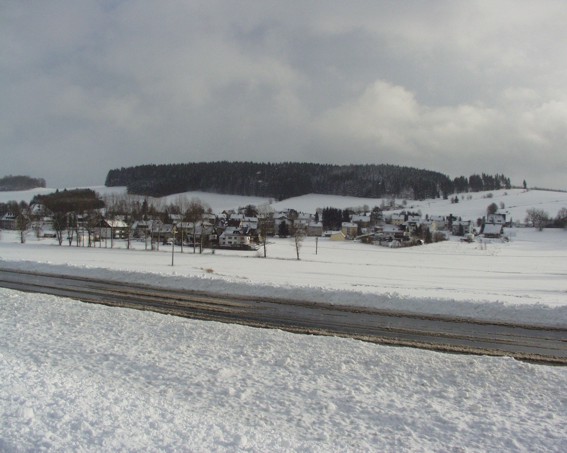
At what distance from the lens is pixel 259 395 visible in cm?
848

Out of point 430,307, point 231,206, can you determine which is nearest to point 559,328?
point 430,307

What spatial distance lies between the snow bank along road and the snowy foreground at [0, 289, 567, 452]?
2.01 metres

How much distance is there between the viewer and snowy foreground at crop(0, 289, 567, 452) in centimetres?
677

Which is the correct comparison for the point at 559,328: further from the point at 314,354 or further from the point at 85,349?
the point at 85,349

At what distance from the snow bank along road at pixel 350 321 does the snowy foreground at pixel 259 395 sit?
79.0 inches

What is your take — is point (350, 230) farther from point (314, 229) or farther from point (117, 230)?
point (117, 230)

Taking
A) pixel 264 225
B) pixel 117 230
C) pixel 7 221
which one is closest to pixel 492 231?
pixel 264 225

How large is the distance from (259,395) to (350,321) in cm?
852

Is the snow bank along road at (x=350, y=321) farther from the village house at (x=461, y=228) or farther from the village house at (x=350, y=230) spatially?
the village house at (x=461, y=228)

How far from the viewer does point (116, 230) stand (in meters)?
110

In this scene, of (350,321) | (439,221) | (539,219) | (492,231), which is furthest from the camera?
(439,221)

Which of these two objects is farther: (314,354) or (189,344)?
(189,344)

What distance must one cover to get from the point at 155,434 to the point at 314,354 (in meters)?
5.07

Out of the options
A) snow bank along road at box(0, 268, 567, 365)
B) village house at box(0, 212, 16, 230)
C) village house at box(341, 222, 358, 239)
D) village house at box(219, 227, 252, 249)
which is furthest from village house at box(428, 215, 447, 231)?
snow bank along road at box(0, 268, 567, 365)
